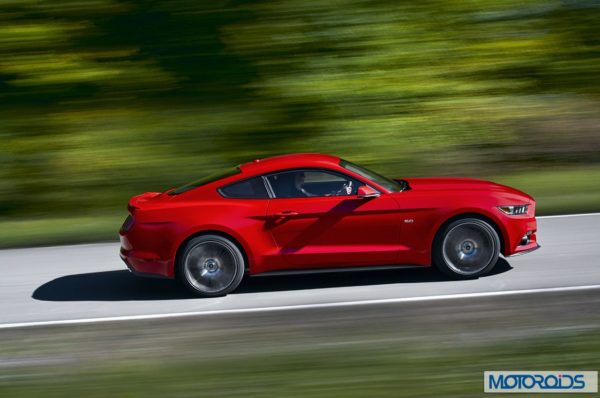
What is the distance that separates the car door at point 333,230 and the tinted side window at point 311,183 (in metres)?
0.09

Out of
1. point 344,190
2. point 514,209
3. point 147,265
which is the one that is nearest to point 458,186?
point 514,209

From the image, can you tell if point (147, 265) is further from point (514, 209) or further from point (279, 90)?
point (279, 90)

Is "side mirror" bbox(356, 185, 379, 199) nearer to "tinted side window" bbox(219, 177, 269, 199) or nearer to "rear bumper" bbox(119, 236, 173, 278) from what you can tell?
"tinted side window" bbox(219, 177, 269, 199)

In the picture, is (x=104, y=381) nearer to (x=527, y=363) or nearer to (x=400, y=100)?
(x=527, y=363)

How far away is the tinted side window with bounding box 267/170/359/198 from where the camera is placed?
29.4 ft

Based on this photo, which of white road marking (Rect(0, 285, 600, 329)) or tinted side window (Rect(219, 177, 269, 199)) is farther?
tinted side window (Rect(219, 177, 269, 199))

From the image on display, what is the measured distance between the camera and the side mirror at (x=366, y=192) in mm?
8781

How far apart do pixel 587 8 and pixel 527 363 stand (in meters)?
16.7

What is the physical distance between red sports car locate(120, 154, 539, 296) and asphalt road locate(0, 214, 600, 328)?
0.89 feet

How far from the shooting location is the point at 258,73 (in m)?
19.1

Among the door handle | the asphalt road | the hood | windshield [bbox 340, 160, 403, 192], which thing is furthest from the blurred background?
the door handle

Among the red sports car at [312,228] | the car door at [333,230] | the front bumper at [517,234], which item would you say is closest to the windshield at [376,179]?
the red sports car at [312,228]

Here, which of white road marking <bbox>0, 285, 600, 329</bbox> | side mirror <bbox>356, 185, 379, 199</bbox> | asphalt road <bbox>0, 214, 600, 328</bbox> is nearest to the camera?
white road marking <bbox>0, 285, 600, 329</bbox>

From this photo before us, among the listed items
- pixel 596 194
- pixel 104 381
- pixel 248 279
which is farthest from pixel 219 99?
pixel 104 381
